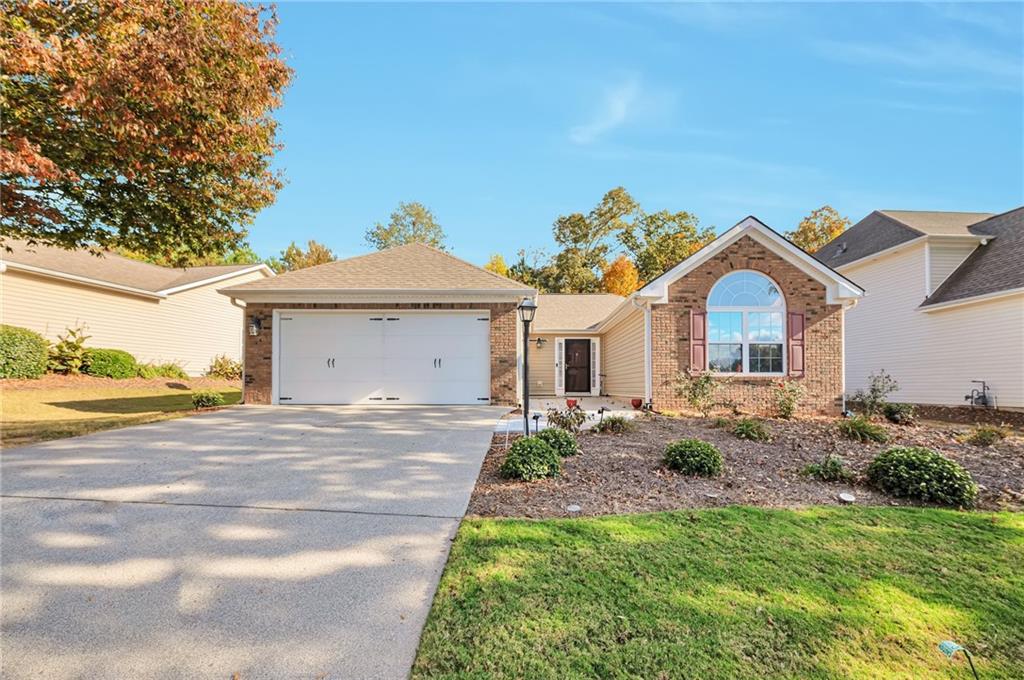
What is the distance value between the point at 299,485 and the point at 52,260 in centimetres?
1760

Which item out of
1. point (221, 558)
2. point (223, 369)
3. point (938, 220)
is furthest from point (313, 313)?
point (938, 220)

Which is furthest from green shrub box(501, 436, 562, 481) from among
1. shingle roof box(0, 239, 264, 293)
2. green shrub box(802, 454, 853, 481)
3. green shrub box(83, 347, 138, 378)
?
green shrub box(83, 347, 138, 378)

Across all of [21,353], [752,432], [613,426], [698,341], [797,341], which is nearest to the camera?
[752,432]

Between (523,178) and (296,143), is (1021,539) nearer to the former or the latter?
(296,143)

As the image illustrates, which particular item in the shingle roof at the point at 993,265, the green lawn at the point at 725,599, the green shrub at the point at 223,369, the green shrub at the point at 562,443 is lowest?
the green lawn at the point at 725,599

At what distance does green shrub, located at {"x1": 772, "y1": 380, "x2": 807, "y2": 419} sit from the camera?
31.3ft

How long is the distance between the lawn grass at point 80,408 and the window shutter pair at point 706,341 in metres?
10.9

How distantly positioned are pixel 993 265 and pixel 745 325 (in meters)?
7.61

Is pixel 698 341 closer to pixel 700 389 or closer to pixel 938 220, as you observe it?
pixel 700 389

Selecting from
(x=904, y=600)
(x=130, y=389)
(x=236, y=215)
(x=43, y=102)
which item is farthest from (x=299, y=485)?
(x=130, y=389)

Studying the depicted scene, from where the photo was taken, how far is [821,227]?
1150 inches

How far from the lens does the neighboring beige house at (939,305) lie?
1144 centimetres

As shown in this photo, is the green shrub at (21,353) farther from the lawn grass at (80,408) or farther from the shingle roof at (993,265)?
the shingle roof at (993,265)

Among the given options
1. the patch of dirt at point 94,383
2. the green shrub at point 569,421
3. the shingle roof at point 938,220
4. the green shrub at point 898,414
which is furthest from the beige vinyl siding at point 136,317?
the shingle roof at point 938,220
